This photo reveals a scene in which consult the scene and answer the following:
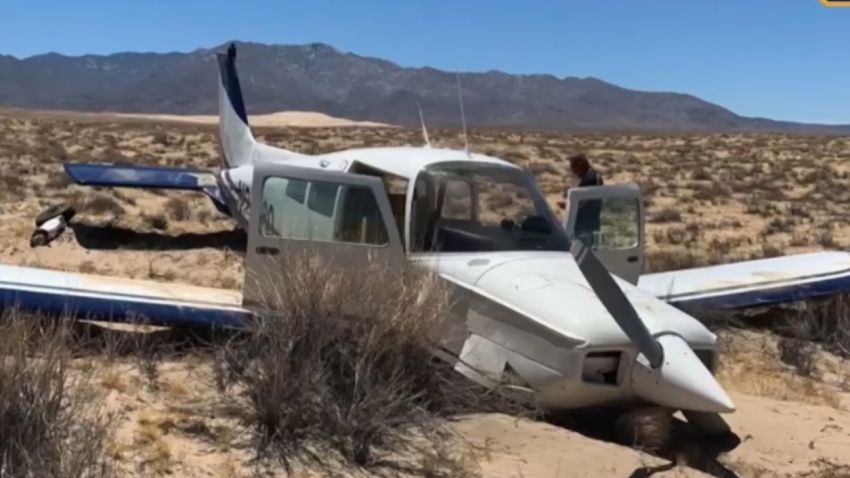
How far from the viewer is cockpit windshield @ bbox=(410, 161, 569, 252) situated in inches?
278

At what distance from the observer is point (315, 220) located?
7.21 metres

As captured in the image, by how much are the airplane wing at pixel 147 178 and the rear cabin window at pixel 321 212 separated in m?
6.00

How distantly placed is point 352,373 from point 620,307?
5.23ft

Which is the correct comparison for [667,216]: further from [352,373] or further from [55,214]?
[352,373]

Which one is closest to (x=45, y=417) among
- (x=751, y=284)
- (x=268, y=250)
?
(x=268, y=250)

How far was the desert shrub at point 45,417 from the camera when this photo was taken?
4.18 m

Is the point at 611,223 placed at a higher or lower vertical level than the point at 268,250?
higher

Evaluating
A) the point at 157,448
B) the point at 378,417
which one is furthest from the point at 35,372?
the point at 378,417

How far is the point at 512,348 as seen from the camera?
6.09 metres

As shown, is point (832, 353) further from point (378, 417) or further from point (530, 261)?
point (378, 417)

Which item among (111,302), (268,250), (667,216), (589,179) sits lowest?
(667,216)

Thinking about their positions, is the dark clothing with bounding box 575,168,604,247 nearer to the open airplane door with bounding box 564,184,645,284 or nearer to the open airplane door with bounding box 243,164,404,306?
the open airplane door with bounding box 564,184,645,284

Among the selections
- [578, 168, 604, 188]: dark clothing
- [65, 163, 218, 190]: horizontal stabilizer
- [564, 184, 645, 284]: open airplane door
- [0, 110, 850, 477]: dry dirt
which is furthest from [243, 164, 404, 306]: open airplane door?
[65, 163, 218, 190]: horizontal stabilizer

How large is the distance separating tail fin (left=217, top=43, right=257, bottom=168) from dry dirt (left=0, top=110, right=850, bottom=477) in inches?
42.9
